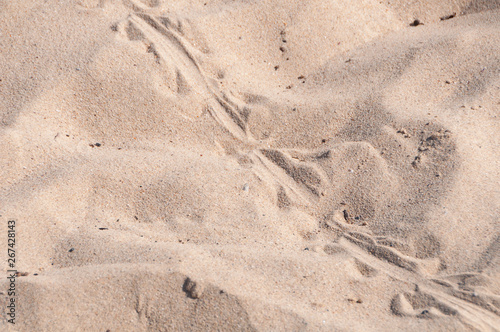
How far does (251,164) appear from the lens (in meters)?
2.69

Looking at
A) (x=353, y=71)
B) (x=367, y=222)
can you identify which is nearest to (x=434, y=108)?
(x=353, y=71)

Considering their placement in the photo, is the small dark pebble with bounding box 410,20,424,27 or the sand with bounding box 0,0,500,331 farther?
the small dark pebble with bounding box 410,20,424,27

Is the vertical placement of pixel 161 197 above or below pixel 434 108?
below

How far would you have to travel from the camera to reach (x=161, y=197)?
97.2 inches

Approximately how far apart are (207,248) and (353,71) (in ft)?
5.81

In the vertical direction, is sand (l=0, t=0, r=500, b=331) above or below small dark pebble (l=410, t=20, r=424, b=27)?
below

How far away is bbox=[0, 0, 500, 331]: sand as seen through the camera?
6.64ft

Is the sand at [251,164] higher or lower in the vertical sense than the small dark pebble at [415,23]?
lower

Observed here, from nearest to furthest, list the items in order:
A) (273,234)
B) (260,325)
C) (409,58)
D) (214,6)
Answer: (260,325)
(273,234)
(409,58)
(214,6)

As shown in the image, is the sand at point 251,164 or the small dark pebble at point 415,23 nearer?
the sand at point 251,164

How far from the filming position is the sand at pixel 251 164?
2.02 m

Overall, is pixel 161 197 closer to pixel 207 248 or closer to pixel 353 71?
pixel 207 248

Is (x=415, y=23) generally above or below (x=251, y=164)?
above

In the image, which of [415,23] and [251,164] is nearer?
[251,164]
